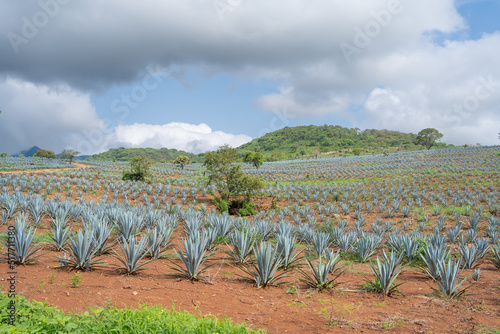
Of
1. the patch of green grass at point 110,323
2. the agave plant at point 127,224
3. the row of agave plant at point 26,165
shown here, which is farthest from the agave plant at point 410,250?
the row of agave plant at point 26,165

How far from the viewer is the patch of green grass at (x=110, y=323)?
247 centimetres

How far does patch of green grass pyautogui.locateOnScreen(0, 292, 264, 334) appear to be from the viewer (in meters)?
2.47

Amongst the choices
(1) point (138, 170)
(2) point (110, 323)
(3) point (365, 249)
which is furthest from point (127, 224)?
(1) point (138, 170)

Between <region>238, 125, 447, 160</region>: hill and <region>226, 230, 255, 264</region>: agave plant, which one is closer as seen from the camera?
<region>226, 230, 255, 264</region>: agave plant

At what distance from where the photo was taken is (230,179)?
18469 millimetres

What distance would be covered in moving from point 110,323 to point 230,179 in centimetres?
1589

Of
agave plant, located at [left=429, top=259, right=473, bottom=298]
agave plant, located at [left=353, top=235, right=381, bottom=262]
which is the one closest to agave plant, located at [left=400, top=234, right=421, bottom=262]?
agave plant, located at [left=353, top=235, right=381, bottom=262]

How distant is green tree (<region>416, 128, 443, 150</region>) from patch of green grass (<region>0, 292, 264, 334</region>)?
9247 centimetres

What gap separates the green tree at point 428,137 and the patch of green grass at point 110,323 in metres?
92.5

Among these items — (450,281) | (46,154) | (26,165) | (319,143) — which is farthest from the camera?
(319,143)

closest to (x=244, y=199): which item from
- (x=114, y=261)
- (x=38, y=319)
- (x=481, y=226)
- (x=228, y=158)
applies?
(x=228, y=158)

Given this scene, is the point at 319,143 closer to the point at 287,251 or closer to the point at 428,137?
the point at 428,137

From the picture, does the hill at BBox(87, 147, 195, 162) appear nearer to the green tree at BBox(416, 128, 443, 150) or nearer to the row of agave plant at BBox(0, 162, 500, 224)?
the green tree at BBox(416, 128, 443, 150)

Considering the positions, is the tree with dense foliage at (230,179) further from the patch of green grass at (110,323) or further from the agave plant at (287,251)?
the patch of green grass at (110,323)
